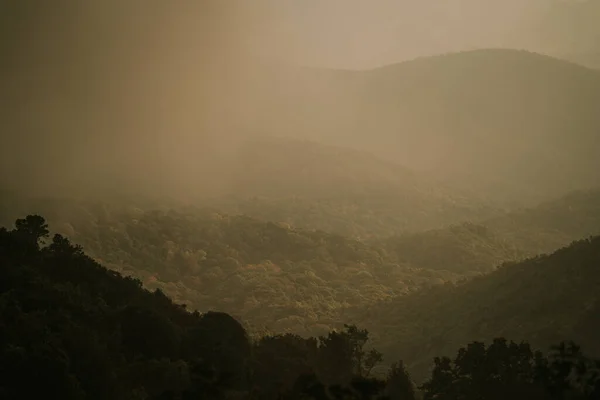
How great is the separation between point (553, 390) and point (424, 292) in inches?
4408

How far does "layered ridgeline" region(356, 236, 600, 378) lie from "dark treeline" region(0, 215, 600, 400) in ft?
95.5

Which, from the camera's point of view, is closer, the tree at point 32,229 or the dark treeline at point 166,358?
the dark treeline at point 166,358

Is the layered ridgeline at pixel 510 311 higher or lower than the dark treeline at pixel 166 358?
higher

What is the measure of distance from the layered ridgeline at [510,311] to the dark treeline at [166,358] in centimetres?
2911

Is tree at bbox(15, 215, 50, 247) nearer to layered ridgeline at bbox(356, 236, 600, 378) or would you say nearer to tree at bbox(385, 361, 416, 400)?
tree at bbox(385, 361, 416, 400)

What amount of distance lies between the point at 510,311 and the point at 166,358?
74715 millimetres

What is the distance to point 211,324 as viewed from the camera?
6562cm

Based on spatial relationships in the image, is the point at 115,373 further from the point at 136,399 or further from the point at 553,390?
the point at 553,390

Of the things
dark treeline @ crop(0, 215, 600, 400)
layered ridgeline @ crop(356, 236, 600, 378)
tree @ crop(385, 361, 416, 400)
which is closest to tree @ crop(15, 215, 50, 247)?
dark treeline @ crop(0, 215, 600, 400)

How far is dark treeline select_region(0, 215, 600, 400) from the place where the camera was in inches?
1607

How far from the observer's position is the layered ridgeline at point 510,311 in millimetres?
93562

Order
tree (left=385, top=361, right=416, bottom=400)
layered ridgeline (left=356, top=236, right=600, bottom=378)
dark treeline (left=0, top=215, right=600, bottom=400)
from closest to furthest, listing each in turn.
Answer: dark treeline (left=0, top=215, right=600, bottom=400)
tree (left=385, top=361, right=416, bottom=400)
layered ridgeline (left=356, top=236, right=600, bottom=378)

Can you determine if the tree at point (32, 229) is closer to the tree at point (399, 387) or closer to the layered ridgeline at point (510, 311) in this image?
the tree at point (399, 387)

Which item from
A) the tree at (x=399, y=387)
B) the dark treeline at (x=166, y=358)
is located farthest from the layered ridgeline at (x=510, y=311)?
the tree at (x=399, y=387)
